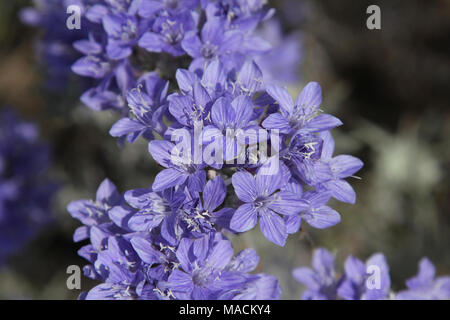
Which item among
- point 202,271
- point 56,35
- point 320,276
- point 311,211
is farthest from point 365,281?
point 56,35

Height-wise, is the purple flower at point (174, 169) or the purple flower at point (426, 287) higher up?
the purple flower at point (174, 169)

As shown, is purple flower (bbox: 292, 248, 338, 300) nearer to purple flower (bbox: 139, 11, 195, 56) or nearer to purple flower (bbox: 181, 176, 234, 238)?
purple flower (bbox: 181, 176, 234, 238)

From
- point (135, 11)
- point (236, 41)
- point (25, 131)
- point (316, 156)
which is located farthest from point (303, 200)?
point (25, 131)

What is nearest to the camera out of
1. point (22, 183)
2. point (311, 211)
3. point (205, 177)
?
point (205, 177)

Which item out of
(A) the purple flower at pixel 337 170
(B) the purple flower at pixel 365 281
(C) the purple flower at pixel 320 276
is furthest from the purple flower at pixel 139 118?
(B) the purple flower at pixel 365 281

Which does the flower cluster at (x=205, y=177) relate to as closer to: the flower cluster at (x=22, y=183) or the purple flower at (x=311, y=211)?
the purple flower at (x=311, y=211)

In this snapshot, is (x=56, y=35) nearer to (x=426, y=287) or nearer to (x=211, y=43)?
(x=211, y=43)
